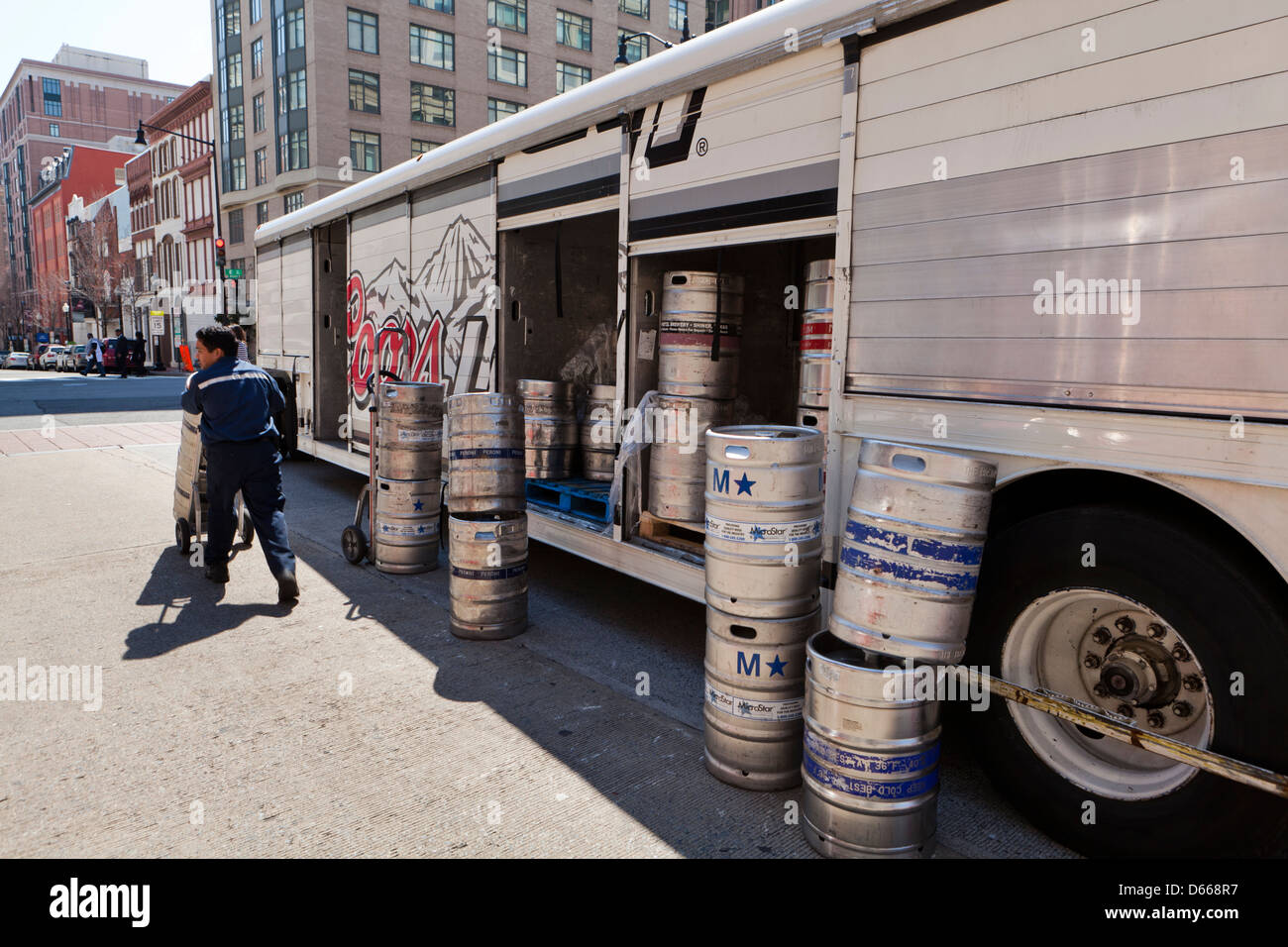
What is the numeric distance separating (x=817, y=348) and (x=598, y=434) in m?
2.32

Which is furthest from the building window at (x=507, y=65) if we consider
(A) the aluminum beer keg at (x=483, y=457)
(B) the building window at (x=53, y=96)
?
(B) the building window at (x=53, y=96)

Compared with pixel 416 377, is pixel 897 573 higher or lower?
lower

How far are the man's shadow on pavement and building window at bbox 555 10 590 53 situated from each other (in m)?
43.5

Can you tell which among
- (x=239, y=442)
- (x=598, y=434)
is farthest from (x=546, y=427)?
(x=239, y=442)

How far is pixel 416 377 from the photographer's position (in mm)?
8023

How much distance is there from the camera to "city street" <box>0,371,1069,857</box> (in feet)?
10.3

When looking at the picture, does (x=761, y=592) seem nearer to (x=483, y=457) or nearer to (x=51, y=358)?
(x=483, y=457)

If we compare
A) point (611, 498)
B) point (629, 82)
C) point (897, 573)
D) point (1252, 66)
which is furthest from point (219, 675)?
point (1252, 66)

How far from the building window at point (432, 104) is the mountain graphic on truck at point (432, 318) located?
3499cm

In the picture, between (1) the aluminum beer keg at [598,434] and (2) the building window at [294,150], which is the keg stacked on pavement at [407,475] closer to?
(1) the aluminum beer keg at [598,434]

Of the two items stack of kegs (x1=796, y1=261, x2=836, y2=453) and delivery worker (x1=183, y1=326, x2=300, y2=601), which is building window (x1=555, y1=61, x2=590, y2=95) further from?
stack of kegs (x1=796, y1=261, x2=836, y2=453)

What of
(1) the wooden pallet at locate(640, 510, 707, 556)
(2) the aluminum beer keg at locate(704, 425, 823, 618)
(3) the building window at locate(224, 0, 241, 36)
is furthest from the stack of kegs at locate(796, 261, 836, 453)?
(3) the building window at locate(224, 0, 241, 36)

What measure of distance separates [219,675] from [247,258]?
4425cm
